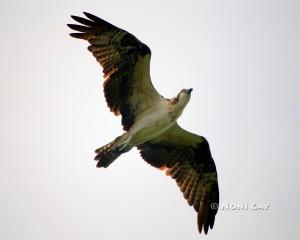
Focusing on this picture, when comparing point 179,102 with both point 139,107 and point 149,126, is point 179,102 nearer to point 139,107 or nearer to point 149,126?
point 149,126

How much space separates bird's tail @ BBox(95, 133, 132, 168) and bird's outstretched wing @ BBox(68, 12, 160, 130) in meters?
0.40

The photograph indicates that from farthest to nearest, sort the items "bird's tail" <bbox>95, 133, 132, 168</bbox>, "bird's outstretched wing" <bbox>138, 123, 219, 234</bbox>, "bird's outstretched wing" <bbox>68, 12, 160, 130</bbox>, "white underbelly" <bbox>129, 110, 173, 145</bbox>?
"bird's outstretched wing" <bbox>138, 123, 219, 234</bbox> < "white underbelly" <bbox>129, 110, 173, 145</bbox> < "bird's tail" <bbox>95, 133, 132, 168</bbox> < "bird's outstretched wing" <bbox>68, 12, 160, 130</bbox>

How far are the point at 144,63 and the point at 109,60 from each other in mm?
620

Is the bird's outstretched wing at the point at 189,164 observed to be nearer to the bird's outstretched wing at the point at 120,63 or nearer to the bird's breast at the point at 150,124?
the bird's breast at the point at 150,124

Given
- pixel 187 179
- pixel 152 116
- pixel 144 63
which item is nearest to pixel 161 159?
pixel 187 179

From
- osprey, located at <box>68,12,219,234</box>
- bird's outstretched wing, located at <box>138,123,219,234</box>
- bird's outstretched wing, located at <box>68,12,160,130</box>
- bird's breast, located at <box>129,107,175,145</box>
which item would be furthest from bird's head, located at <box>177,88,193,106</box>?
bird's outstretched wing, located at <box>138,123,219,234</box>

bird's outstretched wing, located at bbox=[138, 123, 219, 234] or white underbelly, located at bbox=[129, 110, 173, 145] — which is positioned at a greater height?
white underbelly, located at bbox=[129, 110, 173, 145]

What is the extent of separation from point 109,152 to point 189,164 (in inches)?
81.1

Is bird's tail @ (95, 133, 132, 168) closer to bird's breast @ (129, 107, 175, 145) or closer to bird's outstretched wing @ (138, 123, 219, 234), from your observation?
bird's breast @ (129, 107, 175, 145)

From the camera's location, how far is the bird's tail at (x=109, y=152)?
10656mm

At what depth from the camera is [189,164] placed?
12.1 m

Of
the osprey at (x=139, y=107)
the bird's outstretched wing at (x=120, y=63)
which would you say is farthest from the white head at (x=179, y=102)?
the bird's outstretched wing at (x=120, y=63)

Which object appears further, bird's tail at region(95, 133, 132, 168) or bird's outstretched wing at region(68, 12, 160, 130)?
bird's tail at region(95, 133, 132, 168)

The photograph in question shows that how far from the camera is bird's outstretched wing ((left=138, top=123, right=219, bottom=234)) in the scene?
1181 cm
